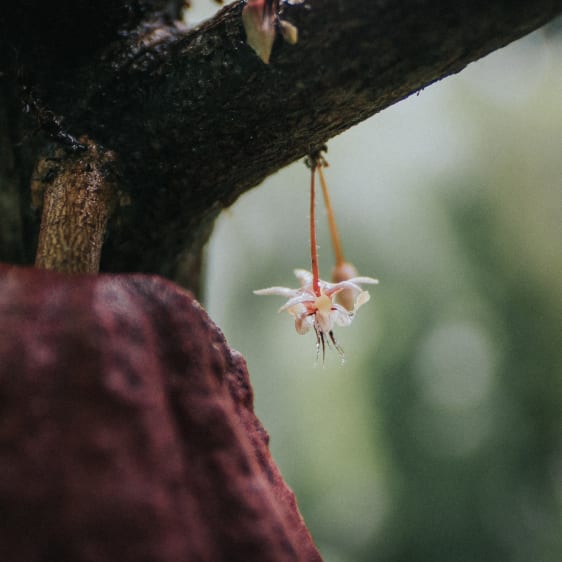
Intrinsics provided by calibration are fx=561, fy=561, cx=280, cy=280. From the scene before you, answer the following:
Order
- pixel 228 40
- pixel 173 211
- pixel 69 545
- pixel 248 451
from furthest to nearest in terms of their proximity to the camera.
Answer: pixel 173 211 < pixel 228 40 < pixel 248 451 < pixel 69 545

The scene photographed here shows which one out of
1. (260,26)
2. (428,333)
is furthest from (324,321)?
(428,333)

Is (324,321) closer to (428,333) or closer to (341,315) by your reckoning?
(341,315)

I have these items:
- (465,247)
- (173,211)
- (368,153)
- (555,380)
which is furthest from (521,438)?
(173,211)

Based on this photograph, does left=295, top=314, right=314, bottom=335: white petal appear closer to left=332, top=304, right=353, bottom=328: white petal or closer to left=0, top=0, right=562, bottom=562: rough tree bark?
left=332, top=304, right=353, bottom=328: white petal

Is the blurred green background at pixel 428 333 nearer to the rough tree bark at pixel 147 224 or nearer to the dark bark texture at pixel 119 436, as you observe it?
the rough tree bark at pixel 147 224

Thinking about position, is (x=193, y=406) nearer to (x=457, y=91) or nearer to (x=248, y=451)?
(x=248, y=451)

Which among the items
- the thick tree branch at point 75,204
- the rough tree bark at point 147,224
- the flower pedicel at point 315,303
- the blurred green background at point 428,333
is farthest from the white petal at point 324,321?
the blurred green background at point 428,333
